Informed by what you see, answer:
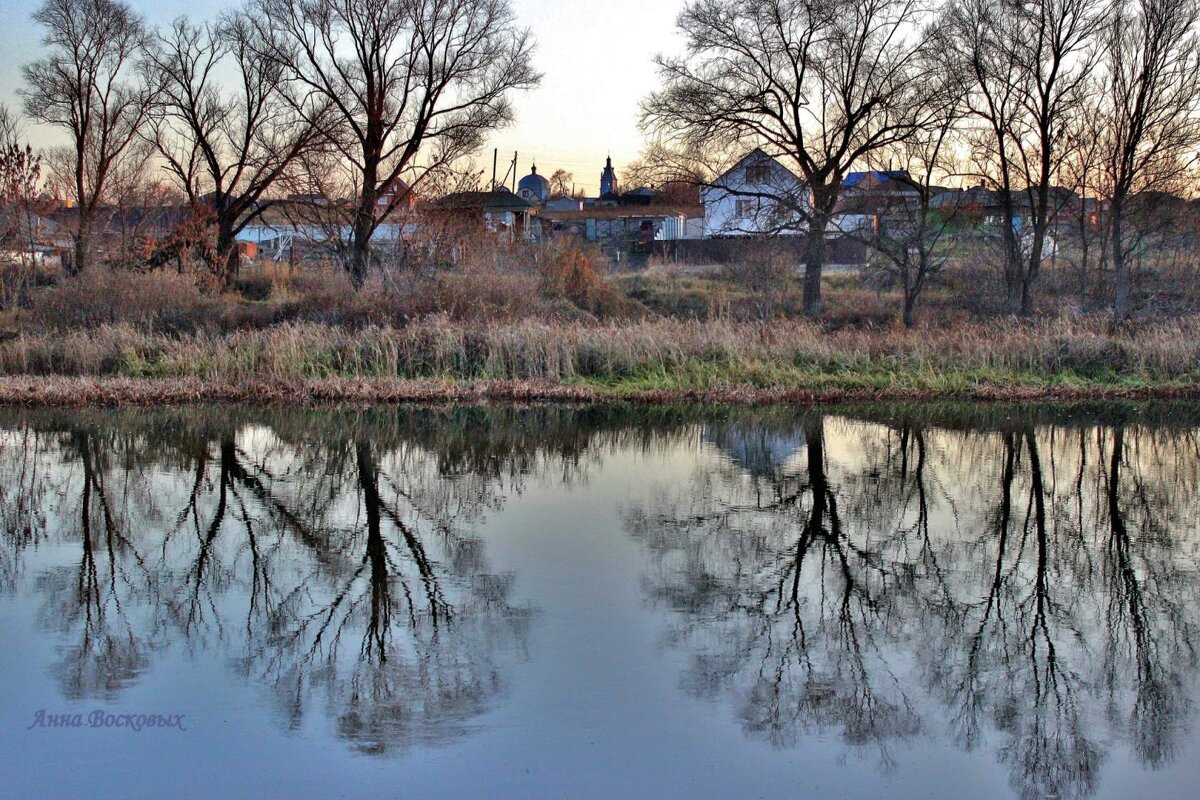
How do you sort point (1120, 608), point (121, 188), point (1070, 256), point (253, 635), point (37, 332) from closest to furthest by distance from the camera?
1. point (253, 635)
2. point (1120, 608)
3. point (37, 332)
4. point (121, 188)
5. point (1070, 256)

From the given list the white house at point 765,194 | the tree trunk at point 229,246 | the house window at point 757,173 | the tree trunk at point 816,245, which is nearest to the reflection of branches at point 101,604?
the tree trunk at point 816,245

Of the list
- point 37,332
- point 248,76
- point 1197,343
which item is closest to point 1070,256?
point 1197,343

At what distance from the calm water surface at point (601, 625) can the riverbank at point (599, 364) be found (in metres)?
5.95

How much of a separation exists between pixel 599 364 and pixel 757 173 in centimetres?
1579

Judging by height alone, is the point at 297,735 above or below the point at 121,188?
below

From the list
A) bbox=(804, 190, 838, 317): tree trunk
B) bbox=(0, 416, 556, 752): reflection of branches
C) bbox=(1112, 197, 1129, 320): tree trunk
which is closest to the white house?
bbox=(804, 190, 838, 317): tree trunk

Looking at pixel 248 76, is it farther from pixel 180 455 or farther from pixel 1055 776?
pixel 1055 776

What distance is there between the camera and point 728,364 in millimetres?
20219

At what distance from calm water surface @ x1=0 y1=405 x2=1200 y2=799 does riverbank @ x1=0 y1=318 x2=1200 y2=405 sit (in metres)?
5.95

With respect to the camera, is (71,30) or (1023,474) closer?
(1023,474)

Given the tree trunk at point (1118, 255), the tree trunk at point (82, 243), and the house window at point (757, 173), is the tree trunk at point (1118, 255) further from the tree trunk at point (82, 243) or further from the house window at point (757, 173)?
the tree trunk at point (82, 243)

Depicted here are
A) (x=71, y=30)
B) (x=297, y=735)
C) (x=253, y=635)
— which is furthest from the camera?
(x=71, y=30)

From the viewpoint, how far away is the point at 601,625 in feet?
22.6

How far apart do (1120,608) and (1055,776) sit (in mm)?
2693
